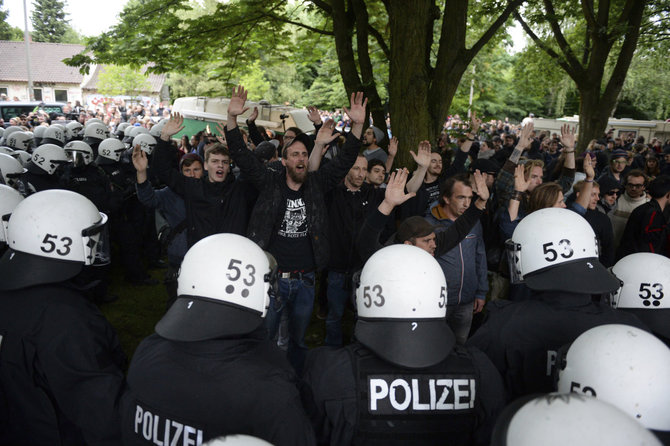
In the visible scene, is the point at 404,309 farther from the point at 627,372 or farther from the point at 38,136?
the point at 38,136

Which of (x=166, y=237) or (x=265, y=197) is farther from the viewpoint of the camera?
(x=166, y=237)

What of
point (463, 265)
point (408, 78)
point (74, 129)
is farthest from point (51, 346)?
point (74, 129)

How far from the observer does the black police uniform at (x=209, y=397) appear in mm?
1692

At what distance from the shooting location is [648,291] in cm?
263

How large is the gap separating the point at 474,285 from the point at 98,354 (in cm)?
299

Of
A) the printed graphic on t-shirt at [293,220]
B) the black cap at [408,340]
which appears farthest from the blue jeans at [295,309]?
the black cap at [408,340]

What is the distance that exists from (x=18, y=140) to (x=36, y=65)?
4506cm

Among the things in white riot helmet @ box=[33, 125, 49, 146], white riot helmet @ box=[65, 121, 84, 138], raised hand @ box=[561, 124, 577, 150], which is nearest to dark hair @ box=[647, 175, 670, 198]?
raised hand @ box=[561, 124, 577, 150]

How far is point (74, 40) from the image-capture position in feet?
203

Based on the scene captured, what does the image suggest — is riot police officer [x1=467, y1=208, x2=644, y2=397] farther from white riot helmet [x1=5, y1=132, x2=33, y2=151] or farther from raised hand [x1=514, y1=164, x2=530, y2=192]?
white riot helmet [x1=5, y1=132, x2=33, y2=151]

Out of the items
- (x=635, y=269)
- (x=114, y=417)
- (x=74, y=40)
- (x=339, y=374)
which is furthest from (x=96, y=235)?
(x=74, y=40)

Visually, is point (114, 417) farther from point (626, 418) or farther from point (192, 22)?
point (192, 22)

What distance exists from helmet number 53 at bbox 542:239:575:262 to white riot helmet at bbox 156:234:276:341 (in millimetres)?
1598

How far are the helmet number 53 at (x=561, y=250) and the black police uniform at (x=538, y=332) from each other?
0.21 meters
